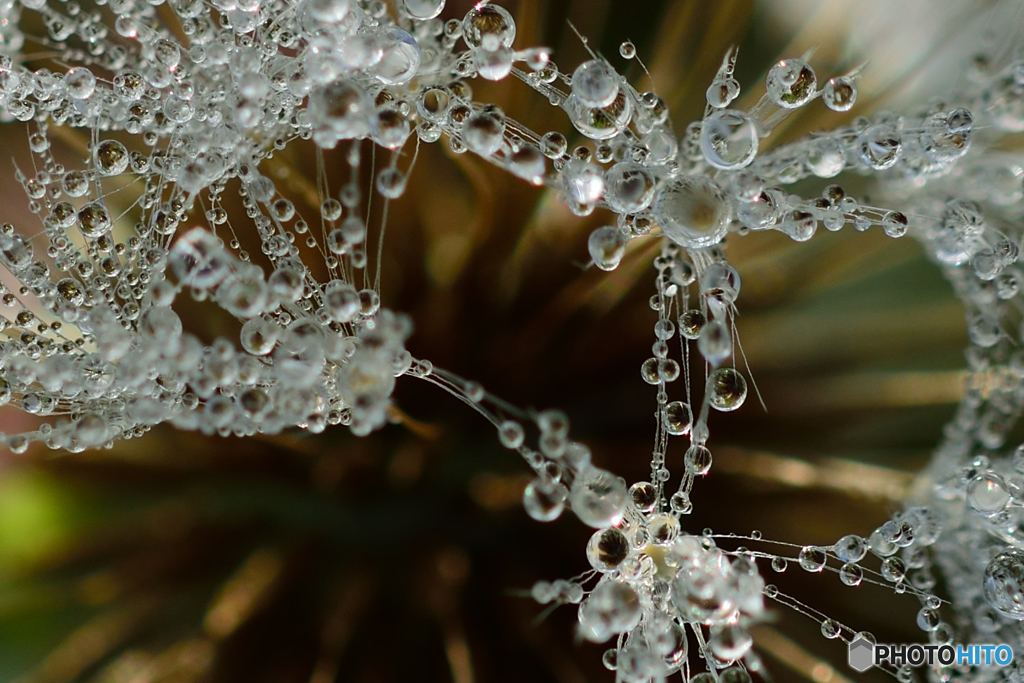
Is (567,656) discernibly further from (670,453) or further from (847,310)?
(847,310)

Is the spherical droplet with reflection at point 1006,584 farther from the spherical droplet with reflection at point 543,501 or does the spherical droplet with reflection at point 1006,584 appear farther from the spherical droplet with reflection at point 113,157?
the spherical droplet with reflection at point 113,157

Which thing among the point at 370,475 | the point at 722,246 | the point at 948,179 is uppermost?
the point at 948,179

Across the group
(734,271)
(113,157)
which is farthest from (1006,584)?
(113,157)

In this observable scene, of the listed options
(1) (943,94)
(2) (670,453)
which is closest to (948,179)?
(1) (943,94)

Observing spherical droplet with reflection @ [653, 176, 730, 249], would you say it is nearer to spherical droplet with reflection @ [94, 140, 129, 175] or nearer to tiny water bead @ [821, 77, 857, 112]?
tiny water bead @ [821, 77, 857, 112]

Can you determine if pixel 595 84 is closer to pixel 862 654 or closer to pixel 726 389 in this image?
pixel 726 389

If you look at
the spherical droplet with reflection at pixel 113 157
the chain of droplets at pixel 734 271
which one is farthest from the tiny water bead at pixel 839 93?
the spherical droplet with reflection at pixel 113 157

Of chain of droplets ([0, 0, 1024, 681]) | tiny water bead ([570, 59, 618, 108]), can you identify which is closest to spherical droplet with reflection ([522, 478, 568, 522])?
chain of droplets ([0, 0, 1024, 681])
